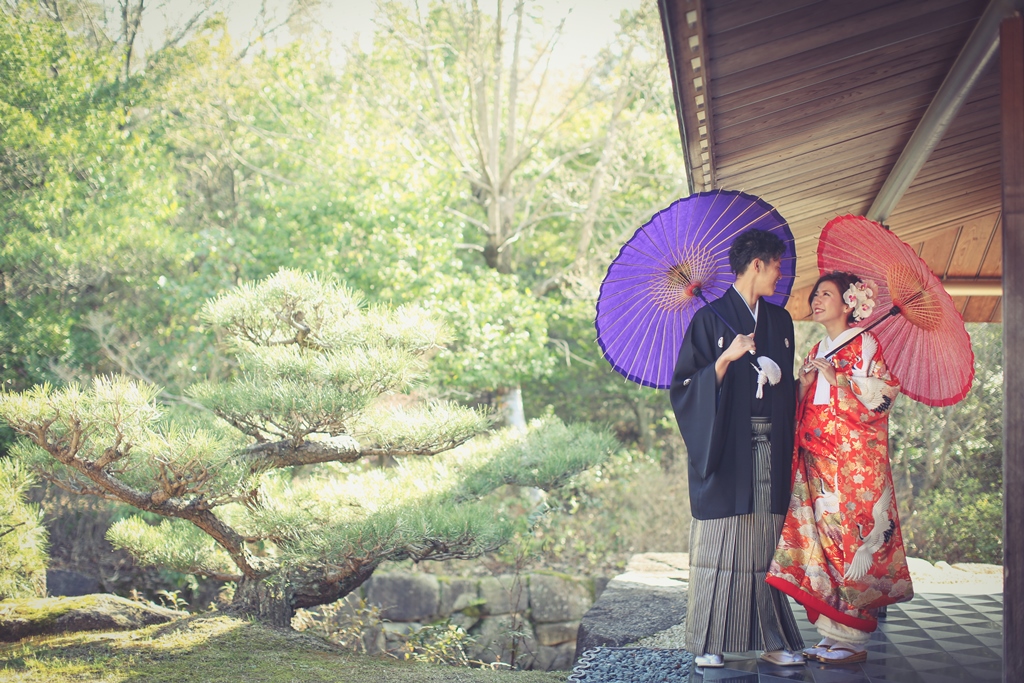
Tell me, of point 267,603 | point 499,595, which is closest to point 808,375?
point 267,603

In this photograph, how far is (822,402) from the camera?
302 centimetres

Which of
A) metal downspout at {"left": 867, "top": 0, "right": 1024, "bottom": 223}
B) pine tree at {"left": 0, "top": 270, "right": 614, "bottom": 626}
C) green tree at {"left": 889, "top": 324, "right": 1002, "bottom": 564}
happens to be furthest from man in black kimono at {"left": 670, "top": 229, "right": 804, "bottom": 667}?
green tree at {"left": 889, "top": 324, "right": 1002, "bottom": 564}

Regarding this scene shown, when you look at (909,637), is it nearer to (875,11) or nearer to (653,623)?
(653,623)

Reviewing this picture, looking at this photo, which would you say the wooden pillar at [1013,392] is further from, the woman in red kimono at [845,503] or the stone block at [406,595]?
the stone block at [406,595]

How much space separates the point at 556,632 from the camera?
642 centimetres

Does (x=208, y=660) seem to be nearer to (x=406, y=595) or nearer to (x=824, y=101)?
(x=406, y=595)

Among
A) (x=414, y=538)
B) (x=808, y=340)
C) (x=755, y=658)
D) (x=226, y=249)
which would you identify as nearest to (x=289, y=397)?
(x=414, y=538)

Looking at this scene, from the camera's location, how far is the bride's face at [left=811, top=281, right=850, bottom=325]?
9.95 ft

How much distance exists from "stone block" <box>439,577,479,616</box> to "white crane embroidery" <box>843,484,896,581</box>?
4.29 meters

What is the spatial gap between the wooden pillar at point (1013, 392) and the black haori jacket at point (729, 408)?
2.86 ft

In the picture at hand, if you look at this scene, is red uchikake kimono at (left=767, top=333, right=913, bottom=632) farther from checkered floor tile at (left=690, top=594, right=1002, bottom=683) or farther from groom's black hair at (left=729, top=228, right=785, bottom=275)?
groom's black hair at (left=729, top=228, right=785, bottom=275)

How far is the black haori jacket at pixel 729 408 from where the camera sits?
2.83m

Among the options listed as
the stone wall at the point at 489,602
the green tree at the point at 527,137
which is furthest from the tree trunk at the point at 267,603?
the green tree at the point at 527,137

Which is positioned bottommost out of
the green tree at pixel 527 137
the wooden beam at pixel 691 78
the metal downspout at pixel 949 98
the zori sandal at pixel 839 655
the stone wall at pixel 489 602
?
the stone wall at pixel 489 602
